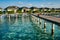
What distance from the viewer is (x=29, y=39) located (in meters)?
19.0

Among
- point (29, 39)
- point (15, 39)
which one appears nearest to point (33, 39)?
point (29, 39)

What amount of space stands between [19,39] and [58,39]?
13.8ft

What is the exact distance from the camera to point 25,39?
1902 centimetres

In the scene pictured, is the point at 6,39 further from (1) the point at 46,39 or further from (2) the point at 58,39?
(2) the point at 58,39

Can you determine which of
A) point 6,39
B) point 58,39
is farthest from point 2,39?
point 58,39

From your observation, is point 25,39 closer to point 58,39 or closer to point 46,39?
point 46,39

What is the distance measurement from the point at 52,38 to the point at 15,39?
4.12 metres

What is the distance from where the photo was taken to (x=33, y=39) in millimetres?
18984

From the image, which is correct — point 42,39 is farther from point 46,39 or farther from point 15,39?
point 15,39

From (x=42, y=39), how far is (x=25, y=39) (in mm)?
1900

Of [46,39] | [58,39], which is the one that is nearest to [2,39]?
[46,39]

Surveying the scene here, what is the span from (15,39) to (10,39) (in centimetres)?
56

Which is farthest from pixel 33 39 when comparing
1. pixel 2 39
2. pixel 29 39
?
pixel 2 39

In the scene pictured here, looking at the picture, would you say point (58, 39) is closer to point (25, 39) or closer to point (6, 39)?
point (25, 39)
